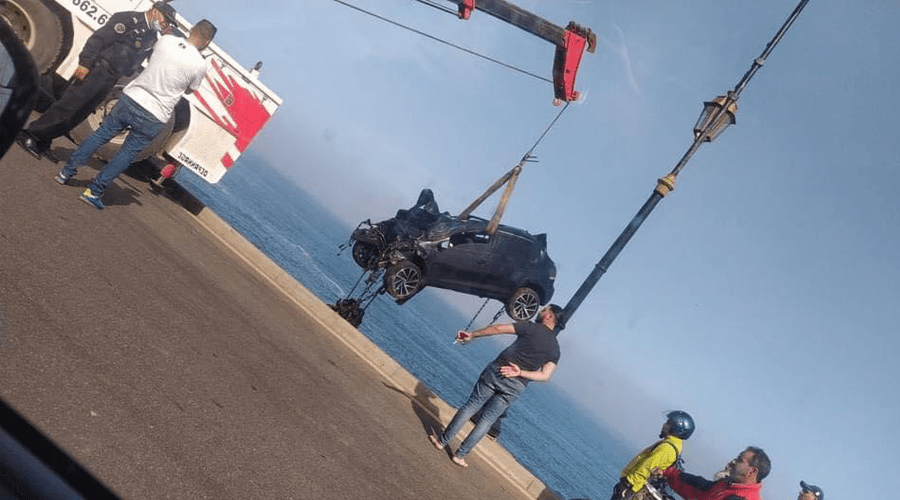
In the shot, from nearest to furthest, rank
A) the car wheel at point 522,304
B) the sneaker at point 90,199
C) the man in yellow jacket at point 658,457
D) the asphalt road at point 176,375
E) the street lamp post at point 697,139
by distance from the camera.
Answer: the asphalt road at point 176,375 → the sneaker at point 90,199 → the man in yellow jacket at point 658,457 → the street lamp post at point 697,139 → the car wheel at point 522,304

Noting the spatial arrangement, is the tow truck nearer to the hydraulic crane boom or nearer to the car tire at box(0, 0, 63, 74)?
the car tire at box(0, 0, 63, 74)

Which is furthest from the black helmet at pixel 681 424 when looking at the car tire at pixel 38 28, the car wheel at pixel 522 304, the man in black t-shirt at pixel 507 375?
the car tire at pixel 38 28

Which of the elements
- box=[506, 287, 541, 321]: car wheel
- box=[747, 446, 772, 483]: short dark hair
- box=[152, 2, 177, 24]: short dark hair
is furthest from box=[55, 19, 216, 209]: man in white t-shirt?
box=[506, 287, 541, 321]: car wheel

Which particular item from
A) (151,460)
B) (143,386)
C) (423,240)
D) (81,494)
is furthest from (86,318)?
(423,240)

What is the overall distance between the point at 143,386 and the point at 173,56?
4.10 meters

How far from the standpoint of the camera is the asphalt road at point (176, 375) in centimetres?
359

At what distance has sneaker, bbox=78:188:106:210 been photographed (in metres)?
6.76

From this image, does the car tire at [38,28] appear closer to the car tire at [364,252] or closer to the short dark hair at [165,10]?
the short dark hair at [165,10]

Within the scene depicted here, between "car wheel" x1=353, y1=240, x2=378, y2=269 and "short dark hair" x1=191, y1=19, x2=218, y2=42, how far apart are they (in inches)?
315

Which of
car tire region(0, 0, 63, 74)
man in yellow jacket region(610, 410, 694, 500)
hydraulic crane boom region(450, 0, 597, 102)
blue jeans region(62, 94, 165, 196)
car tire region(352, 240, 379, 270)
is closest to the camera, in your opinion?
blue jeans region(62, 94, 165, 196)

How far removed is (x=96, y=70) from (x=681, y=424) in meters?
7.37

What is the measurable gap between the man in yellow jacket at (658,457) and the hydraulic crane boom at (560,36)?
7.95m

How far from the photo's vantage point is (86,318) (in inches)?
180

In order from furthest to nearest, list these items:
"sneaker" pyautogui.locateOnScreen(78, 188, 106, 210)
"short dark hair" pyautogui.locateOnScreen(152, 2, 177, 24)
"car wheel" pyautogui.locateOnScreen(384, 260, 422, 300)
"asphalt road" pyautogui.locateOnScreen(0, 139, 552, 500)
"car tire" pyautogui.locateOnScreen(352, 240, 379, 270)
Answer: "car tire" pyautogui.locateOnScreen(352, 240, 379, 270) → "car wheel" pyautogui.locateOnScreen(384, 260, 422, 300) → "short dark hair" pyautogui.locateOnScreen(152, 2, 177, 24) → "sneaker" pyautogui.locateOnScreen(78, 188, 106, 210) → "asphalt road" pyautogui.locateOnScreen(0, 139, 552, 500)
